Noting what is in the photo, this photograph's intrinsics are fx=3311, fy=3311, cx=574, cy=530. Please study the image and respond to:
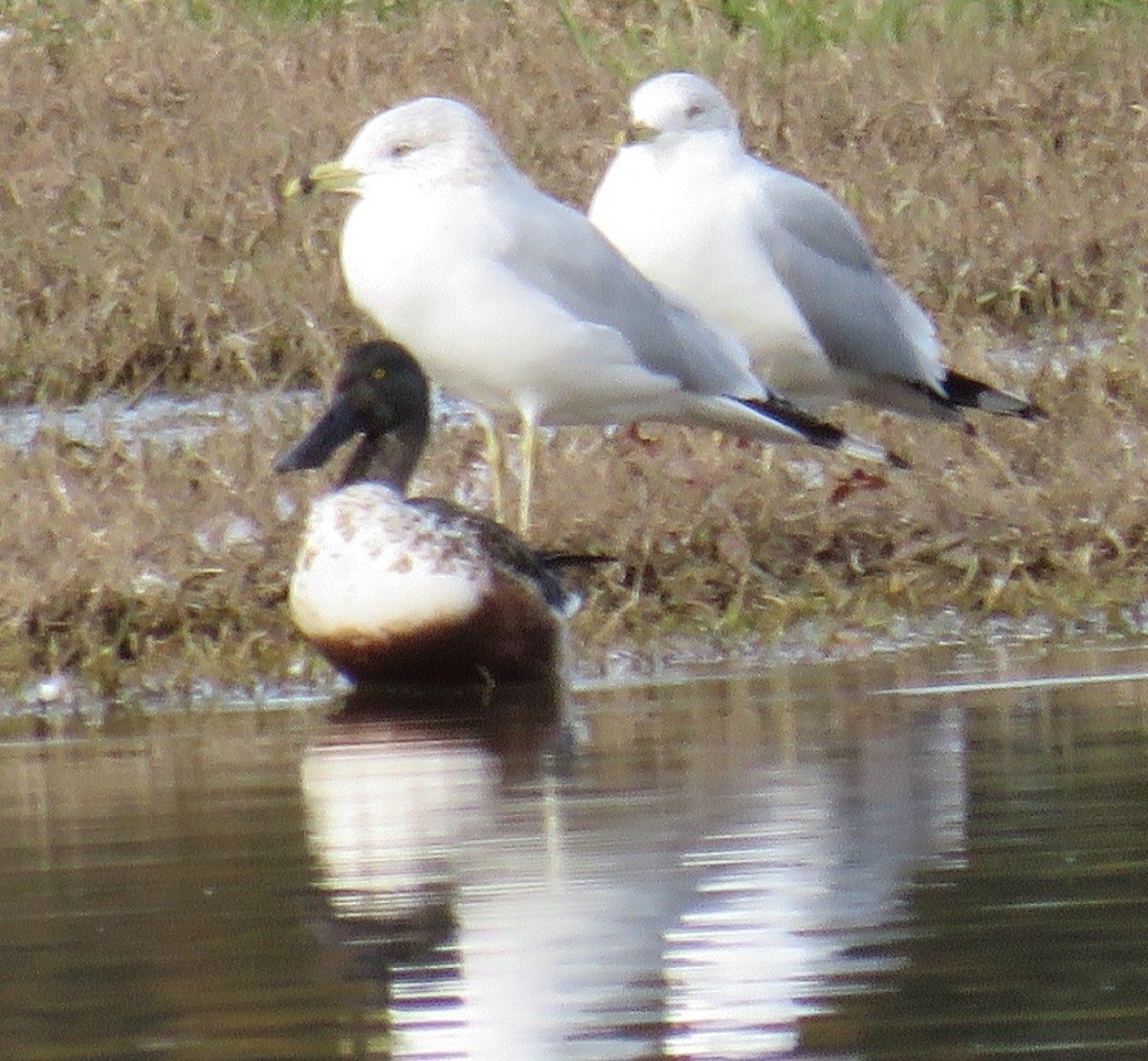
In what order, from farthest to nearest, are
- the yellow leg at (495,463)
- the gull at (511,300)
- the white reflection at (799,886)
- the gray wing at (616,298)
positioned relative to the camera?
1. the yellow leg at (495,463)
2. the gray wing at (616,298)
3. the gull at (511,300)
4. the white reflection at (799,886)

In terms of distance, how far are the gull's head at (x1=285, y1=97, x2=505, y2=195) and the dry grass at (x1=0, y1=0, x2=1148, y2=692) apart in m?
0.84

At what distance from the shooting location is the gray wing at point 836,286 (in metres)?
9.24

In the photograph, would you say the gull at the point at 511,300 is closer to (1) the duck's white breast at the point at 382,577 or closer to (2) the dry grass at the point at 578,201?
(2) the dry grass at the point at 578,201

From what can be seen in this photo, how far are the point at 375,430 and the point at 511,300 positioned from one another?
0.46 metres

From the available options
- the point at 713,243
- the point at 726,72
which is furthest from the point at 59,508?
the point at 726,72

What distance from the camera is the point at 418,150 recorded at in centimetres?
831

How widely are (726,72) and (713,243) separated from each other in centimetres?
396

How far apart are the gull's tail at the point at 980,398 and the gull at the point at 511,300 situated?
2.12 ft

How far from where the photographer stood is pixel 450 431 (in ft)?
31.6

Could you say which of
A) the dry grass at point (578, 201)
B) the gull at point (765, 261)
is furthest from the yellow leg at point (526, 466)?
the gull at point (765, 261)

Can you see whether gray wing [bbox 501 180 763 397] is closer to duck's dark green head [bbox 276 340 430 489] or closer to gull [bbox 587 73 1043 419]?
gull [bbox 587 73 1043 419]

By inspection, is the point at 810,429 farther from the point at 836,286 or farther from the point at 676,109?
the point at 676,109

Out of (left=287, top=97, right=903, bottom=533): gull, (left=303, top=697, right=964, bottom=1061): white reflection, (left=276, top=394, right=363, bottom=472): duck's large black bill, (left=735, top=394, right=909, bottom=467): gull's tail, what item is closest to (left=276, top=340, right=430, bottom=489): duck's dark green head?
(left=276, top=394, right=363, bottom=472): duck's large black bill

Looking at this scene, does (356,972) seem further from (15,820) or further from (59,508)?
(59,508)
